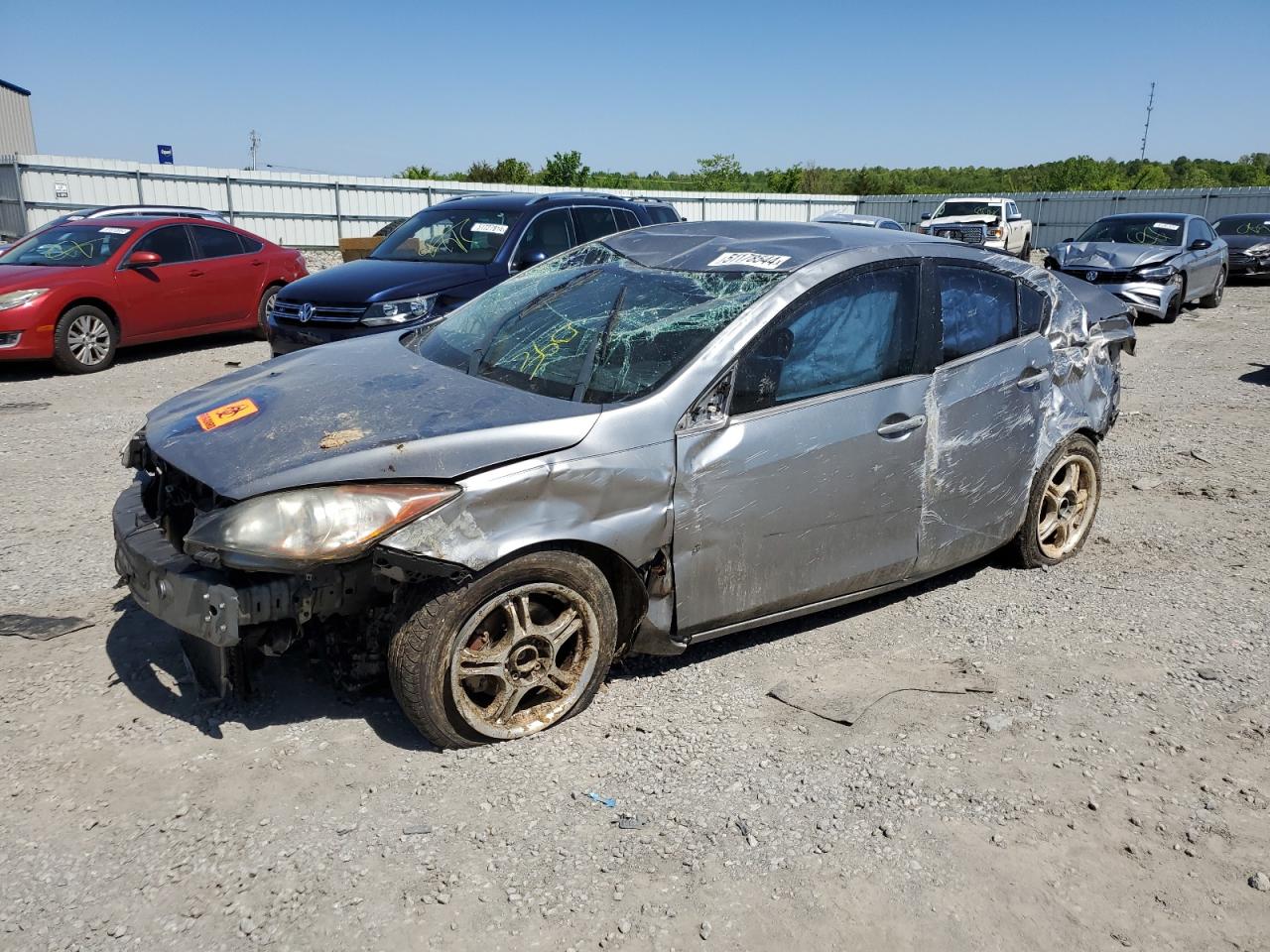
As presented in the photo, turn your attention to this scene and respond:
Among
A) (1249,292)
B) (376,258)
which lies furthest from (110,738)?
(1249,292)

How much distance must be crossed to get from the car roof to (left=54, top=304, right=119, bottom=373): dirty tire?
26.2 feet

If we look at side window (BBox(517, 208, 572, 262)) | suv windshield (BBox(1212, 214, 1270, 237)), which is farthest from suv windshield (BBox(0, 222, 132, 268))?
suv windshield (BBox(1212, 214, 1270, 237))

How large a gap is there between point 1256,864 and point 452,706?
250cm

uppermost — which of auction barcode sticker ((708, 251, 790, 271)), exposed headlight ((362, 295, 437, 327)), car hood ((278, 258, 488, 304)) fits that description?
auction barcode sticker ((708, 251, 790, 271))

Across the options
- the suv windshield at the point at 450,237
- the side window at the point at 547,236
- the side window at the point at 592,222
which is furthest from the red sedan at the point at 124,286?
the side window at the point at 592,222

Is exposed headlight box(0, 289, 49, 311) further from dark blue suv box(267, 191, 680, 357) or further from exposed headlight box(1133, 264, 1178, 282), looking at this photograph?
exposed headlight box(1133, 264, 1178, 282)

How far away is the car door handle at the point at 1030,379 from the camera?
15.2ft

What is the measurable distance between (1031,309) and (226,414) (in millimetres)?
3690

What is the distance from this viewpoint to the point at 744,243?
432 cm

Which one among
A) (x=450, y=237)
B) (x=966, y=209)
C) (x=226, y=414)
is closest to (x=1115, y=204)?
(x=966, y=209)

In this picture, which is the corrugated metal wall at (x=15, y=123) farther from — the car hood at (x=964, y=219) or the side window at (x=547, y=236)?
the side window at (x=547, y=236)

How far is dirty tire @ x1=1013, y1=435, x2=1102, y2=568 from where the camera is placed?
4.90 metres

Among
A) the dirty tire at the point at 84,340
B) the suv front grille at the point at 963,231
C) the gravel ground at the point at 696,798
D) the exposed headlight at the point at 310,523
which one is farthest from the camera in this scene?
the suv front grille at the point at 963,231

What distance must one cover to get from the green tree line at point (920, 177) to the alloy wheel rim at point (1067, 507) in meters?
34.4
